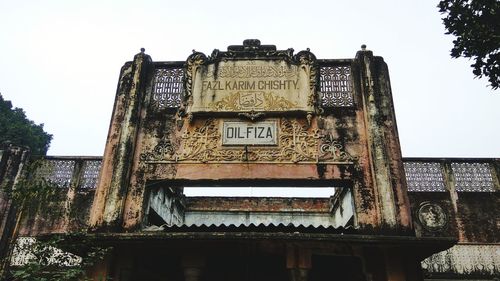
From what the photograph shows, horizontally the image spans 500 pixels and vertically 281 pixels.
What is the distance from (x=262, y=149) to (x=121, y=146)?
282 cm

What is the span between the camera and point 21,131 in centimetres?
2312

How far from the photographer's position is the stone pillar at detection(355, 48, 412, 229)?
7.21m

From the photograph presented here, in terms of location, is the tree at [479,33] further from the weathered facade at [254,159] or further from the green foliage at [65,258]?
the green foliage at [65,258]

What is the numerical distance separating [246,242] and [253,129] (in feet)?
8.79

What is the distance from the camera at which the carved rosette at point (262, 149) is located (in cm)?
785

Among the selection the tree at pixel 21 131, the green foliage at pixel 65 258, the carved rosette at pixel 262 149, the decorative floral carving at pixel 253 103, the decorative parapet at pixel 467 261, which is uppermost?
the tree at pixel 21 131

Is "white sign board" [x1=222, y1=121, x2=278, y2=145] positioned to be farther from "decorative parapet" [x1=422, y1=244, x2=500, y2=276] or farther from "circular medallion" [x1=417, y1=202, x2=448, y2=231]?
"decorative parapet" [x1=422, y1=244, x2=500, y2=276]

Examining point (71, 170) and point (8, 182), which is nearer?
point (8, 182)

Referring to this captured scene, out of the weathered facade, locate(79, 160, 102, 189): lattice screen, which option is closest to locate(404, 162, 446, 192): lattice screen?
the weathered facade

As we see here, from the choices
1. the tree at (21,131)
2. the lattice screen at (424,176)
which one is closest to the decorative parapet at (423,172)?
A: the lattice screen at (424,176)

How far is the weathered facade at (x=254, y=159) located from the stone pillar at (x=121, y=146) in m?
0.02

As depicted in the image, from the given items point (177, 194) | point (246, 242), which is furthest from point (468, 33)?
point (177, 194)

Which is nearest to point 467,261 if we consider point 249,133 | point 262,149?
point 262,149

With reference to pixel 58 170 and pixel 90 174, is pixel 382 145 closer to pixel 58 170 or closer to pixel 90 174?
pixel 90 174
